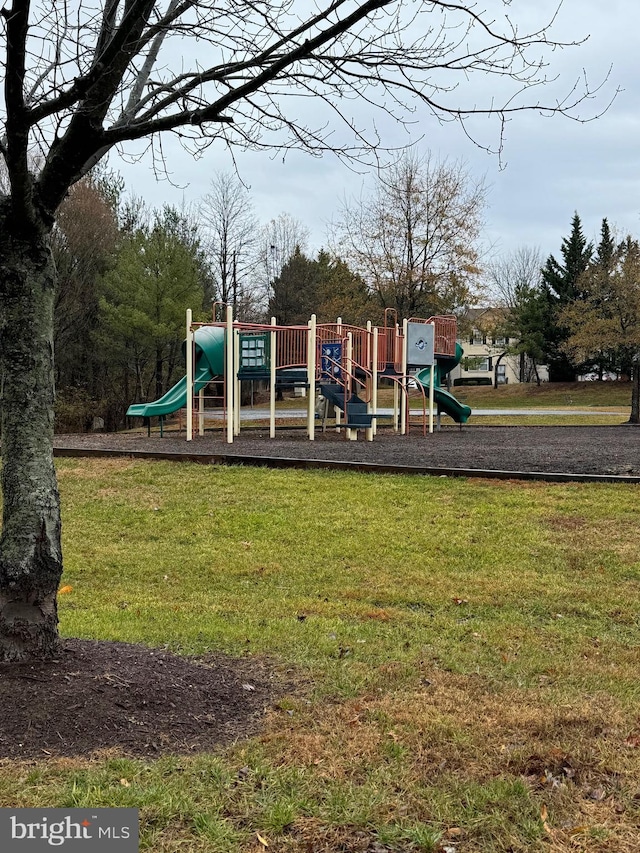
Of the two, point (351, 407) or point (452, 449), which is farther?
point (351, 407)

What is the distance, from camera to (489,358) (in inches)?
2311

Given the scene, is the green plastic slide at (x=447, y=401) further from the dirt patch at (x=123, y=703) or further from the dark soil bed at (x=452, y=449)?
the dirt patch at (x=123, y=703)

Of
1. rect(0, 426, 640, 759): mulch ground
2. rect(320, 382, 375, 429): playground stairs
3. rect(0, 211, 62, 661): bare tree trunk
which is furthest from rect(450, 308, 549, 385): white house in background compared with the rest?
rect(0, 211, 62, 661): bare tree trunk

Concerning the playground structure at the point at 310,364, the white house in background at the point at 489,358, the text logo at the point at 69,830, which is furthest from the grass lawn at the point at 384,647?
the white house in background at the point at 489,358

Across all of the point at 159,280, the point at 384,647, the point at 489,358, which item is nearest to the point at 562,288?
the point at 489,358

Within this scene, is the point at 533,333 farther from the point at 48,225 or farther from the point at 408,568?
the point at 48,225

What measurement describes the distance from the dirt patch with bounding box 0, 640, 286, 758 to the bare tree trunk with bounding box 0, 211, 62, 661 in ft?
0.88

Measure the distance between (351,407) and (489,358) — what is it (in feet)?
149

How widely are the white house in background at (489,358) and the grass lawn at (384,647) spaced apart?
2974 cm

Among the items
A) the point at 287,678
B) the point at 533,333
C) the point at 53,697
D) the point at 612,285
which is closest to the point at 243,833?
the point at 53,697

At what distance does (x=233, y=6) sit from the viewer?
297 cm

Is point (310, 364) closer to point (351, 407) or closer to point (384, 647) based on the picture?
point (351, 407)

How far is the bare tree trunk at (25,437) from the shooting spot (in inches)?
122

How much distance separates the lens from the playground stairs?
15.0m
